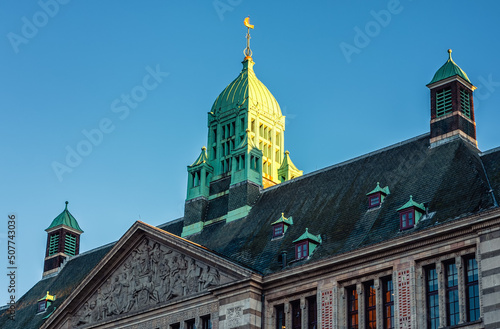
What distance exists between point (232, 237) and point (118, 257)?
6.46 metres

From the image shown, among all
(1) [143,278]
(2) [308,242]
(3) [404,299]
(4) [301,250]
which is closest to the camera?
(3) [404,299]

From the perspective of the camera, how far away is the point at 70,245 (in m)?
74.4

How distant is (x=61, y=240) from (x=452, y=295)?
121 feet

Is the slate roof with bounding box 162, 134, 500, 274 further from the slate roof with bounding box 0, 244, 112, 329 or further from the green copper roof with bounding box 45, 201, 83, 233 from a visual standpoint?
the green copper roof with bounding box 45, 201, 83, 233

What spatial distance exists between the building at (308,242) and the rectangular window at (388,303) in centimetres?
5

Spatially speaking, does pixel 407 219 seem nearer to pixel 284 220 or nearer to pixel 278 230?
pixel 284 220

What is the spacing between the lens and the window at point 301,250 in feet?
168

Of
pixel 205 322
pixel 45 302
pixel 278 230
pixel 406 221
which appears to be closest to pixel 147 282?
pixel 205 322

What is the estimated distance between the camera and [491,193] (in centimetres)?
4600

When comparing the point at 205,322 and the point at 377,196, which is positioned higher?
the point at 377,196

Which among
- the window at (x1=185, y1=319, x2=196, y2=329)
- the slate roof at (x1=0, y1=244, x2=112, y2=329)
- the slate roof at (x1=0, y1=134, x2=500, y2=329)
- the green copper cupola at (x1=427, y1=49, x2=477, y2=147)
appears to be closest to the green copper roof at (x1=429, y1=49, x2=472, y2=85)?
the green copper cupola at (x1=427, y1=49, x2=477, y2=147)

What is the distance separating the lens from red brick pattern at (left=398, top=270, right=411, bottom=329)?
45.3m

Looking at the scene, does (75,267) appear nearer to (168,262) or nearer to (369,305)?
(168,262)

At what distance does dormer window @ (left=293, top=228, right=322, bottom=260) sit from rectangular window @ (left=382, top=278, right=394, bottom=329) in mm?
5156
